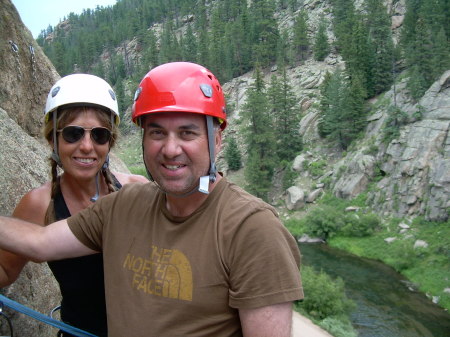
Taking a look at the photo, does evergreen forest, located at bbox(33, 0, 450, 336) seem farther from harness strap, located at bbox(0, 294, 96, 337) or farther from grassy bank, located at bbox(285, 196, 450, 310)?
harness strap, located at bbox(0, 294, 96, 337)

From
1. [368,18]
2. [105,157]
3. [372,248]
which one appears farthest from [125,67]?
[105,157]

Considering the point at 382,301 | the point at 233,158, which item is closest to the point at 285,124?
the point at 233,158

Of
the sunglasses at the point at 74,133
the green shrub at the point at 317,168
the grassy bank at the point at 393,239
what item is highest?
the sunglasses at the point at 74,133

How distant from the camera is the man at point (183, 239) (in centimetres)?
189

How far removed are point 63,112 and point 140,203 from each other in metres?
1.14

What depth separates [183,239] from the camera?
6.96ft

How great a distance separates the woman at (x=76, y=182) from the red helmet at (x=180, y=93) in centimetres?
74

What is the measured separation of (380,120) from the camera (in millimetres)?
47219

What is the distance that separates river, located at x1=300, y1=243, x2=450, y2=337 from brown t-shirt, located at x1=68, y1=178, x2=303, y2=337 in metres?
19.5

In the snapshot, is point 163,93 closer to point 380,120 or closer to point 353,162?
point 353,162

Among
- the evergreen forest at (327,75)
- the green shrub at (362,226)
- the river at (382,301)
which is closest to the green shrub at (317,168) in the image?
the evergreen forest at (327,75)

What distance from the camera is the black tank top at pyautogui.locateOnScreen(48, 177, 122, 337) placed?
284 cm

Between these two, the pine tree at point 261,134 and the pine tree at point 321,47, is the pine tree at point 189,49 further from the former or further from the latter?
the pine tree at point 261,134

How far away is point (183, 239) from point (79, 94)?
1.62 meters
